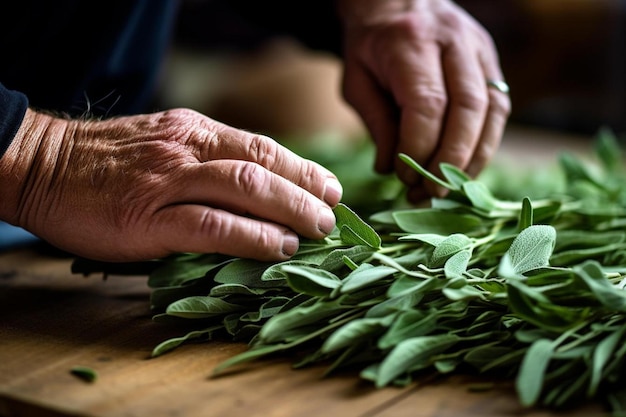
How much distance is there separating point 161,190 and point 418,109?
1.37 feet

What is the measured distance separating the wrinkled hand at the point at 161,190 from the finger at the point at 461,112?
27cm

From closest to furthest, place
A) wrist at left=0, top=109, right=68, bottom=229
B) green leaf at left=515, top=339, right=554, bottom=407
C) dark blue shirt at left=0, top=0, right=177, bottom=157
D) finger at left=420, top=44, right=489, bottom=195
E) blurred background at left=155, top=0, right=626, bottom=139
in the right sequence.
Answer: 1. green leaf at left=515, top=339, right=554, bottom=407
2. wrist at left=0, top=109, right=68, bottom=229
3. finger at left=420, top=44, right=489, bottom=195
4. dark blue shirt at left=0, top=0, right=177, bottom=157
5. blurred background at left=155, top=0, right=626, bottom=139

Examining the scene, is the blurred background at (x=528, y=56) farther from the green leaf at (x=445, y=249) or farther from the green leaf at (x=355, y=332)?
the green leaf at (x=355, y=332)

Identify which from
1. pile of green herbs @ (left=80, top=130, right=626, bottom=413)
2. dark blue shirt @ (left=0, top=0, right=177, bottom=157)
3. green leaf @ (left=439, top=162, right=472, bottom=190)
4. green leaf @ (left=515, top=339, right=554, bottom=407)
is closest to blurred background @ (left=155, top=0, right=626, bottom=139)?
dark blue shirt @ (left=0, top=0, right=177, bottom=157)

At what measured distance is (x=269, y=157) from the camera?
784 mm

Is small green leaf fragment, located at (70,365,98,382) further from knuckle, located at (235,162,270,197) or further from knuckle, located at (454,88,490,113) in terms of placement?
knuckle, located at (454,88,490,113)

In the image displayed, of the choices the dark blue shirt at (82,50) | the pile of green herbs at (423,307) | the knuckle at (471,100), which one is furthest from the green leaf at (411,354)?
the dark blue shirt at (82,50)

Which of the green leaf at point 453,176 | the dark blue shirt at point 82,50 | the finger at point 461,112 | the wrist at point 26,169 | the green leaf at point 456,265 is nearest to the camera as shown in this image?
the green leaf at point 456,265

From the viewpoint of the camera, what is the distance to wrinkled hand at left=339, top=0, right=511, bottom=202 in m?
1.03

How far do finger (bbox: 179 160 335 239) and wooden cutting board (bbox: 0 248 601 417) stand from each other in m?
0.13

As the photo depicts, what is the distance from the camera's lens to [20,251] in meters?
1.09

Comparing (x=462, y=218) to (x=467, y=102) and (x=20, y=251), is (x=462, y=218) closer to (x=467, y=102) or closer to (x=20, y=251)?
(x=467, y=102)

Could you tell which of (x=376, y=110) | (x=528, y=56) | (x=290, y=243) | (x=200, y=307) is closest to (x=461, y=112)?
(x=376, y=110)

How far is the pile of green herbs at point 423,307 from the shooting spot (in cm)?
62
